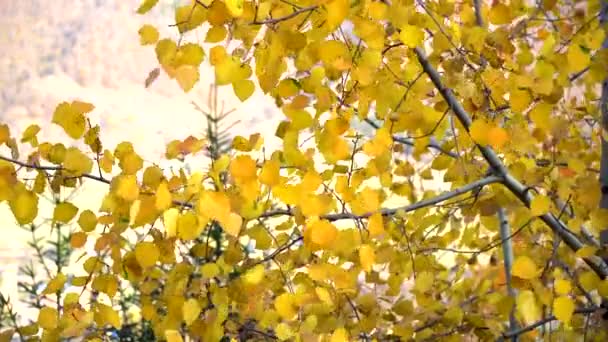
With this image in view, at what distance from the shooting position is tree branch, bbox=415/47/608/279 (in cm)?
121

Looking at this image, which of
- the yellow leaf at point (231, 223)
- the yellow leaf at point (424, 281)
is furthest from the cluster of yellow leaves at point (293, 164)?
the yellow leaf at point (424, 281)

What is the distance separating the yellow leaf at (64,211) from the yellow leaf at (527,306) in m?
0.74

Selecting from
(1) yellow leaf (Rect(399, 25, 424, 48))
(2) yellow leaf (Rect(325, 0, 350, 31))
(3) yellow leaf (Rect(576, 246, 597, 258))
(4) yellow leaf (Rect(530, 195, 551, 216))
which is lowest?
(3) yellow leaf (Rect(576, 246, 597, 258))

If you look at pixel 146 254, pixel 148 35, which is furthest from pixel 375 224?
pixel 148 35

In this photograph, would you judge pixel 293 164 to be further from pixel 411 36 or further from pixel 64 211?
pixel 64 211

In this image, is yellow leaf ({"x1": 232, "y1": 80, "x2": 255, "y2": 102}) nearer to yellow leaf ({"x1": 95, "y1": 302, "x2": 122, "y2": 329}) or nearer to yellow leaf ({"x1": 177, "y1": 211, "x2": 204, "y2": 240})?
yellow leaf ({"x1": 177, "y1": 211, "x2": 204, "y2": 240})

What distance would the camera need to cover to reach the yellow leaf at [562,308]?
111cm

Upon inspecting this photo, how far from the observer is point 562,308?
3.67 ft

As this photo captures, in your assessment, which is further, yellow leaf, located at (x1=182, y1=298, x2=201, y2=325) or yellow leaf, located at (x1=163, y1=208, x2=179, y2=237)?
yellow leaf, located at (x1=182, y1=298, x2=201, y2=325)

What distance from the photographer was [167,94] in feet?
58.1

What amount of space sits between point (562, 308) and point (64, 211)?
0.84 m

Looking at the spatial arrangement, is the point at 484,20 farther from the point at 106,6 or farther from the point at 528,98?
the point at 106,6

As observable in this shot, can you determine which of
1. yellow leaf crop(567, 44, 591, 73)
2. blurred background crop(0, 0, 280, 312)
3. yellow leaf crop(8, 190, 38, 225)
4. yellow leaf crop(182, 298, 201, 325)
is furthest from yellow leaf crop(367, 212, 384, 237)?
blurred background crop(0, 0, 280, 312)

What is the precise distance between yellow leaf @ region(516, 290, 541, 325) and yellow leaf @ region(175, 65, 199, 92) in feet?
2.02
